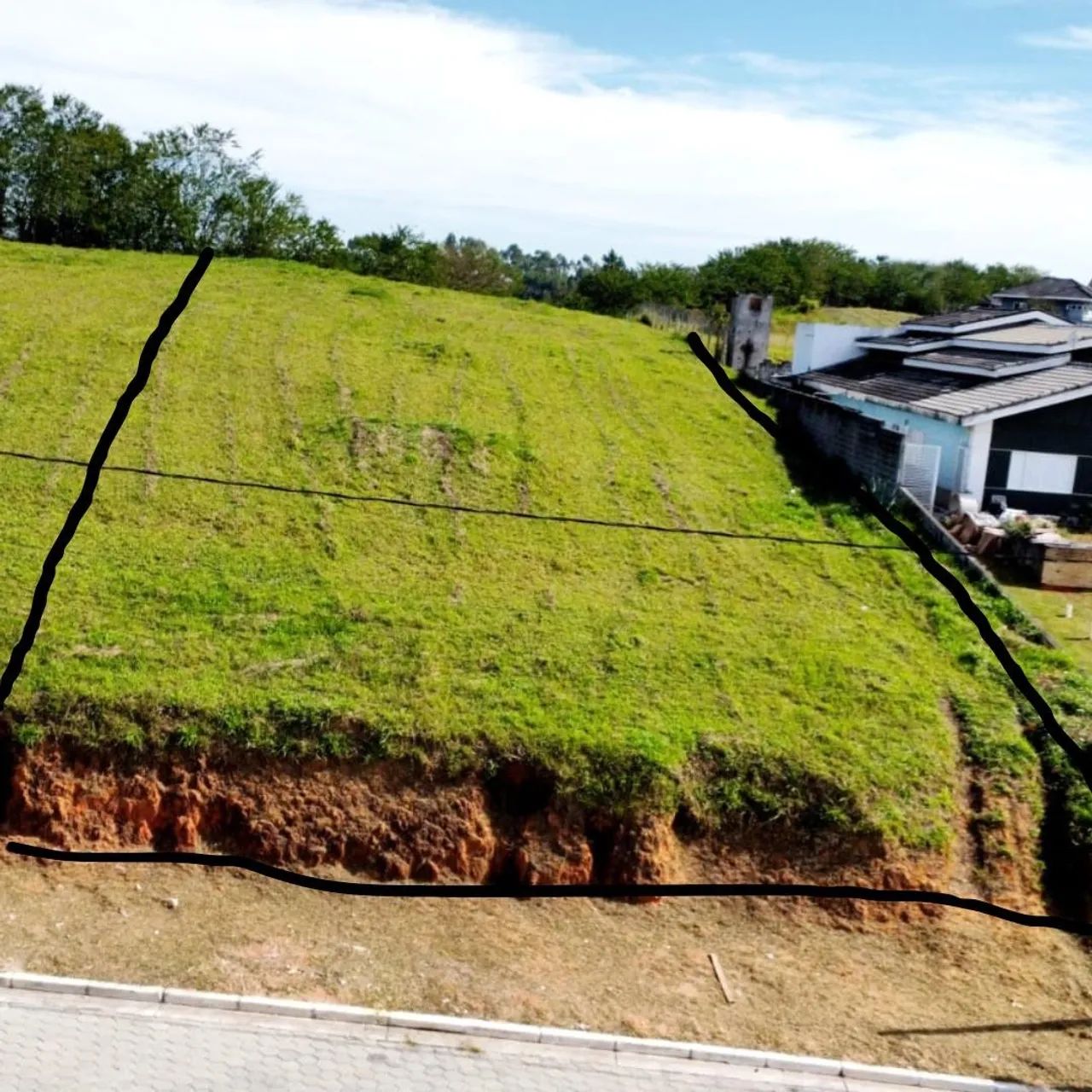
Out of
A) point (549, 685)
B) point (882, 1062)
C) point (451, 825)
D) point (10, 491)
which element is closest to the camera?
point (882, 1062)

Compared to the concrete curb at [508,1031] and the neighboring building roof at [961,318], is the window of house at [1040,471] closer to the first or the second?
the neighboring building roof at [961,318]

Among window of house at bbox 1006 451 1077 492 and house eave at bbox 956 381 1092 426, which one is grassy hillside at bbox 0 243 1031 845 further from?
window of house at bbox 1006 451 1077 492

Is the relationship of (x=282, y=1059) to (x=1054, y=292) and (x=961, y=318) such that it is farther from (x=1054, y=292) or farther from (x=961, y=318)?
(x=1054, y=292)

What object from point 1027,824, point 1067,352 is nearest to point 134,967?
point 1027,824

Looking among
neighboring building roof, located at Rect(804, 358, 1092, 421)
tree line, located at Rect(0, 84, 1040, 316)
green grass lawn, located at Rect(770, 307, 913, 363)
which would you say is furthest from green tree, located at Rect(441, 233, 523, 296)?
neighboring building roof, located at Rect(804, 358, 1092, 421)

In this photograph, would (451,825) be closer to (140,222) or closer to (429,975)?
(429,975)

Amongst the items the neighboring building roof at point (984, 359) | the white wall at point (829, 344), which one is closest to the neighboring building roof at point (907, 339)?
the white wall at point (829, 344)

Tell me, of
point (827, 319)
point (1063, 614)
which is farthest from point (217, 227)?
point (1063, 614)
